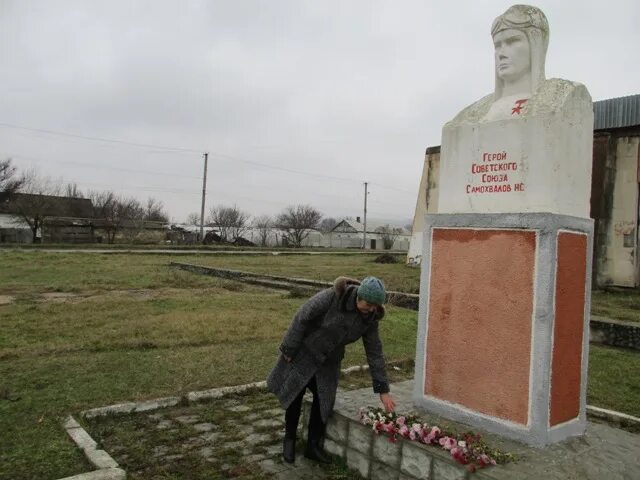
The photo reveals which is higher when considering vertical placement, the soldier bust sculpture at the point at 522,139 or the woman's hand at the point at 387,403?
the soldier bust sculpture at the point at 522,139

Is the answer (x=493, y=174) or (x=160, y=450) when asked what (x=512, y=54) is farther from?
(x=160, y=450)

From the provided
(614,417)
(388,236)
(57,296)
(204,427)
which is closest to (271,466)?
(204,427)

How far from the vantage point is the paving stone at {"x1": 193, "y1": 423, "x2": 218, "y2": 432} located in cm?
466

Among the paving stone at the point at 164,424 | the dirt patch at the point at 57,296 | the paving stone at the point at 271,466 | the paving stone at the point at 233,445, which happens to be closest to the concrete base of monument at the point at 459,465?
the paving stone at the point at 271,466

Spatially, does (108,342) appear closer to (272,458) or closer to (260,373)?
(260,373)

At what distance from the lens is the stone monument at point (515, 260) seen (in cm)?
361

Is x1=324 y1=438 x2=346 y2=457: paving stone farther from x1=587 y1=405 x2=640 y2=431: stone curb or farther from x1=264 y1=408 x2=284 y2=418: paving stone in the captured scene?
x1=587 y1=405 x2=640 y2=431: stone curb

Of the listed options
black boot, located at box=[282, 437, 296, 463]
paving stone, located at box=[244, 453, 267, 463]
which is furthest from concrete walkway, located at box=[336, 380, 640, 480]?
paving stone, located at box=[244, 453, 267, 463]

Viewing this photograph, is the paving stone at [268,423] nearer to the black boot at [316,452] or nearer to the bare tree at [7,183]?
the black boot at [316,452]

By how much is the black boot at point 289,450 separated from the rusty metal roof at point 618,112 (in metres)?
17.1

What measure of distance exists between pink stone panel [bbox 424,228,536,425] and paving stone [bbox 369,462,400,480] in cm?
73

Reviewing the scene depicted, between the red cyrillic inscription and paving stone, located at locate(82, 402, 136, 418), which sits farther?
paving stone, located at locate(82, 402, 136, 418)

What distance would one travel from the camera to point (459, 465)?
3238 mm

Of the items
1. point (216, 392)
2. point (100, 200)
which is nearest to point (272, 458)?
point (216, 392)
